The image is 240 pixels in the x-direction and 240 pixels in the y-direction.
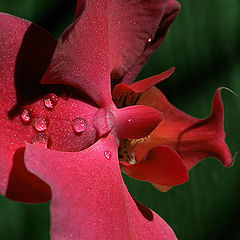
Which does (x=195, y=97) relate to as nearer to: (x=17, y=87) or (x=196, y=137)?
(x=196, y=137)

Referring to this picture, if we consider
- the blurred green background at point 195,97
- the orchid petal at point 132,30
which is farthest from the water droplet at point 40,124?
the blurred green background at point 195,97

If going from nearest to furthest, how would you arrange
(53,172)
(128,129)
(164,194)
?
(53,172)
(128,129)
(164,194)

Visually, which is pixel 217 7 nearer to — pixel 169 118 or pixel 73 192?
pixel 169 118

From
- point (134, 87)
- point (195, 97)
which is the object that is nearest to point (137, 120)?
point (134, 87)

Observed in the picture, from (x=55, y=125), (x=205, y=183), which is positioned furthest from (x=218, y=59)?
(x=55, y=125)

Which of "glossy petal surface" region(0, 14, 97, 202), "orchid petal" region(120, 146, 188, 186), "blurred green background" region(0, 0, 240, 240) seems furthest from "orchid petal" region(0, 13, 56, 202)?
"blurred green background" region(0, 0, 240, 240)
